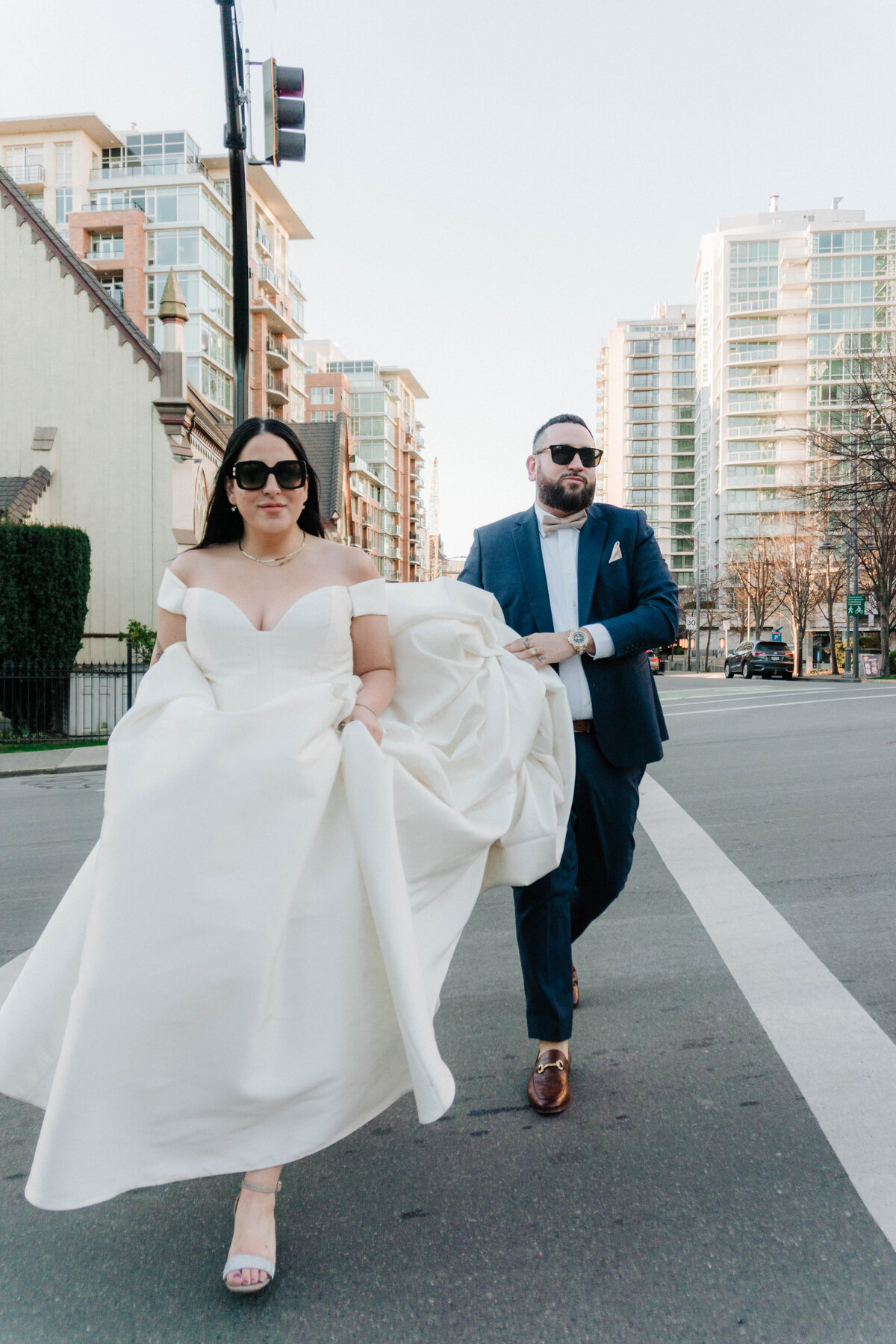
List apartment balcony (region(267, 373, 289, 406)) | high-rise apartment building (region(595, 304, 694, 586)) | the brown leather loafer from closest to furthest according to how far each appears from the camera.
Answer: the brown leather loafer → apartment balcony (region(267, 373, 289, 406)) → high-rise apartment building (region(595, 304, 694, 586))

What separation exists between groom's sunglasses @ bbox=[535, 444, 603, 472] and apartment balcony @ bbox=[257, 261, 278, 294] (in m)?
67.6

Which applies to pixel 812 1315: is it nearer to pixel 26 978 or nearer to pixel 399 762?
pixel 399 762

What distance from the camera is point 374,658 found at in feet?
9.96

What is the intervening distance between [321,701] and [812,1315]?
5.83 ft

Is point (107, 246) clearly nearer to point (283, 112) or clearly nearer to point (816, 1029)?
point (283, 112)

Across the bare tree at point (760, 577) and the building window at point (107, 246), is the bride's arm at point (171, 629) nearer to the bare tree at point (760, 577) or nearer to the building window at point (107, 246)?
the bare tree at point (760, 577)

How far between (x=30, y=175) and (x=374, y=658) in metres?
76.2

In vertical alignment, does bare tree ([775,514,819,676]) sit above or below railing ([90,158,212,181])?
below

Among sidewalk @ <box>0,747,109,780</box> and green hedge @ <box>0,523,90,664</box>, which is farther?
green hedge @ <box>0,523,90,664</box>

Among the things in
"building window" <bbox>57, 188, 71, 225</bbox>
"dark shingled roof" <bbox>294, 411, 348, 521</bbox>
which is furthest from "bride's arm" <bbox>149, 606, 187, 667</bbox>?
"building window" <bbox>57, 188, 71, 225</bbox>

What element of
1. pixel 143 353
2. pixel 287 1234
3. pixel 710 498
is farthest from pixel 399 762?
pixel 710 498

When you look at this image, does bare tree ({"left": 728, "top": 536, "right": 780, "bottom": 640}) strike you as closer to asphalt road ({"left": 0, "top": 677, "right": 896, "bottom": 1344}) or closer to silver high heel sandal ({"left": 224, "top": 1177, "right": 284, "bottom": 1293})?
asphalt road ({"left": 0, "top": 677, "right": 896, "bottom": 1344})

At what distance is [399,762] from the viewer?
2869 mm

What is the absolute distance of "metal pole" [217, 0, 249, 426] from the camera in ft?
32.1
